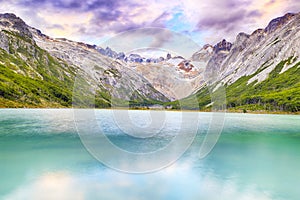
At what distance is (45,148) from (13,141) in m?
7.50

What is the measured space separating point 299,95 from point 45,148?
578 ft

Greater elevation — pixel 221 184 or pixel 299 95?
pixel 299 95

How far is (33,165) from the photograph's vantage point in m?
25.8

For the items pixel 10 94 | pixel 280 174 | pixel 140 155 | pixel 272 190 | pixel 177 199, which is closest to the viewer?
pixel 177 199

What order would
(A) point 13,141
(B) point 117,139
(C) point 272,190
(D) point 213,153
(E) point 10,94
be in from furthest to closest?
1. (E) point 10,94
2. (B) point 117,139
3. (A) point 13,141
4. (D) point 213,153
5. (C) point 272,190

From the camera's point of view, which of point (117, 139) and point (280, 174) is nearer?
point (280, 174)

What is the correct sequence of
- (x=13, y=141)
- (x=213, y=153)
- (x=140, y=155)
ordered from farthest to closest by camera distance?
(x=13, y=141)
(x=213, y=153)
(x=140, y=155)

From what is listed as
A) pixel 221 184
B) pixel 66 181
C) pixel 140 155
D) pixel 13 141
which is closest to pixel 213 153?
pixel 140 155

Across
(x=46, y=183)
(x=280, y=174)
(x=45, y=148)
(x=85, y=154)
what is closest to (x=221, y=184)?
(x=280, y=174)

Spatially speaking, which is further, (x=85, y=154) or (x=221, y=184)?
(x=85, y=154)

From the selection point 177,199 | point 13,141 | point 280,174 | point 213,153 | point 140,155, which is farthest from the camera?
point 13,141

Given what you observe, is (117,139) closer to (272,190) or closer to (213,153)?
(213,153)

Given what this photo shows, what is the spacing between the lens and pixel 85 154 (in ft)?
104

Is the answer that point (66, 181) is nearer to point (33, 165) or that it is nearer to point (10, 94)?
point (33, 165)
